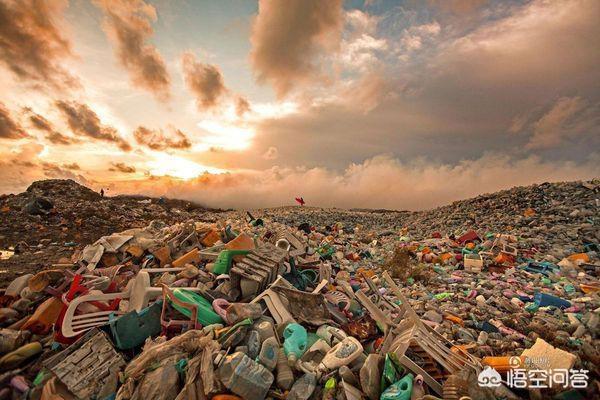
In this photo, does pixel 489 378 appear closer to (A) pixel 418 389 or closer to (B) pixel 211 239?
(A) pixel 418 389

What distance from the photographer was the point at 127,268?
5496 millimetres

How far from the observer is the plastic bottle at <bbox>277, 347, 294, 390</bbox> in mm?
2934

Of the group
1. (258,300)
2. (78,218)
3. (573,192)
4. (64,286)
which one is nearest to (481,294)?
(258,300)

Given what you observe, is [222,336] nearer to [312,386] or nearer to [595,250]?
[312,386]

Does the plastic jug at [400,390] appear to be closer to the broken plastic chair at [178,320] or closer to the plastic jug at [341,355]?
the plastic jug at [341,355]

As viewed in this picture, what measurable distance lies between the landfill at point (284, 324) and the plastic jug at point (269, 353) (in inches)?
0.6

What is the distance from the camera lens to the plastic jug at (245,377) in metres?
2.76

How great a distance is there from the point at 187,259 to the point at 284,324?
2.68 metres

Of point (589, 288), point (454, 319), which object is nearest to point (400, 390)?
point (454, 319)

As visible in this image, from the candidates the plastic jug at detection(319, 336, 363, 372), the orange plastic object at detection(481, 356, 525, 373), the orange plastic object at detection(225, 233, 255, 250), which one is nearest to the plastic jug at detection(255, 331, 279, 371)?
the plastic jug at detection(319, 336, 363, 372)

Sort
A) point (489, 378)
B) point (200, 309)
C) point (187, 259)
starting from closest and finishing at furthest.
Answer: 1. point (489, 378)
2. point (200, 309)
3. point (187, 259)

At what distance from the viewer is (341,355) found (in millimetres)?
3104

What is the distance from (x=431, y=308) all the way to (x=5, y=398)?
19.1 feet

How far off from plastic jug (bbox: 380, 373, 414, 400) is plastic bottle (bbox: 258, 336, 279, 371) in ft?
3.49
